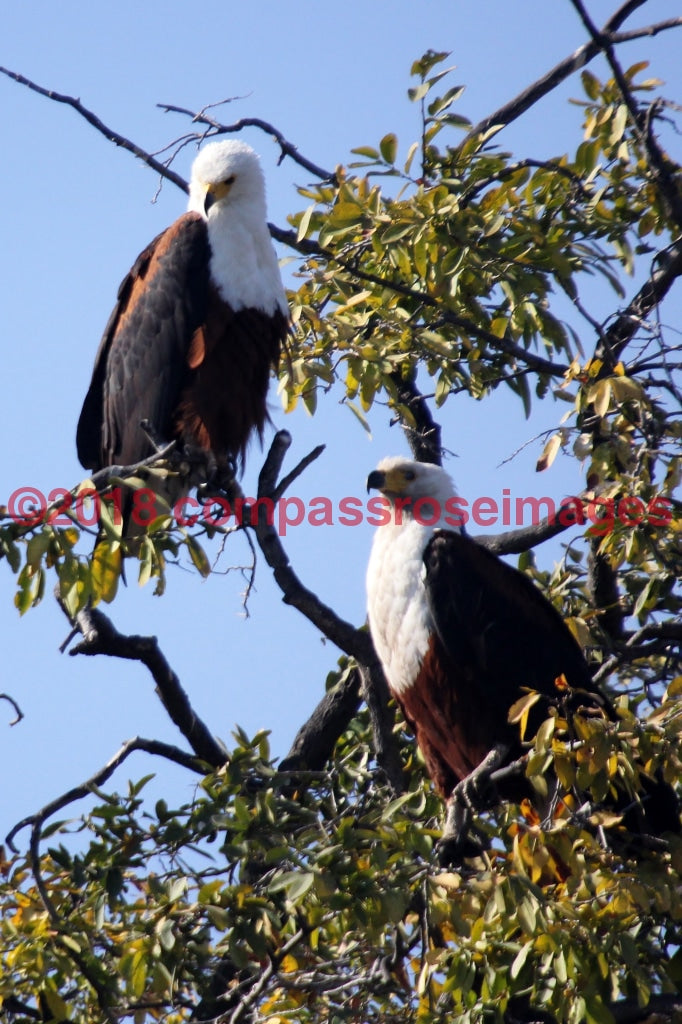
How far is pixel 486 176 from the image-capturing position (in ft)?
14.3

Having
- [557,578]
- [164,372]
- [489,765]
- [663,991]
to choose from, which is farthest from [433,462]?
[663,991]

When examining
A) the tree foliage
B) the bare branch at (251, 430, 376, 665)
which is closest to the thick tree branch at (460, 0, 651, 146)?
the tree foliage

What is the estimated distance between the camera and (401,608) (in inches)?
168

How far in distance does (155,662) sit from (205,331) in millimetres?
1495

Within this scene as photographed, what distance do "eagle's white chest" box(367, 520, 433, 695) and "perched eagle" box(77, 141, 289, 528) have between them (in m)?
1.13

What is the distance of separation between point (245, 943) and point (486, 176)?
2662 mm

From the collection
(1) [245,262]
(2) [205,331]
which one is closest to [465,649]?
(2) [205,331]

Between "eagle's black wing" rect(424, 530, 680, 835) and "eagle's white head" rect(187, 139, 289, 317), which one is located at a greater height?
"eagle's white head" rect(187, 139, 289, 317)

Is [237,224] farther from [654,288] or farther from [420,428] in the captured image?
[654,288]

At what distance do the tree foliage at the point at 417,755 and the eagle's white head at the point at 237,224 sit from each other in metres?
0.20

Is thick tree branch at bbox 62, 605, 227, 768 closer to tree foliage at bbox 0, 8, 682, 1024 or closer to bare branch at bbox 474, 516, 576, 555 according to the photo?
tree foliage at bbox 0, 8, 682, 1024

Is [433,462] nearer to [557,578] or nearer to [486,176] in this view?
[557,578]

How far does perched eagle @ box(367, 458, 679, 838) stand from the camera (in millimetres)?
4203

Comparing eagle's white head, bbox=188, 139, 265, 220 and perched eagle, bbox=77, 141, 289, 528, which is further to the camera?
eagle's white head, bbox=188, 139, 265, 220
